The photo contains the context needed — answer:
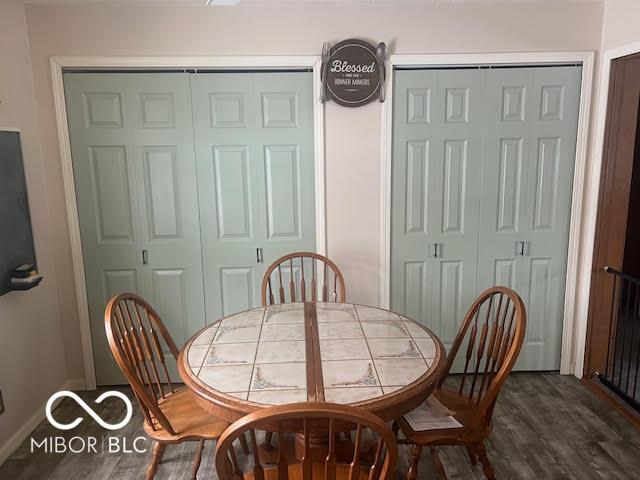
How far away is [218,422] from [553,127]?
8.36 ft

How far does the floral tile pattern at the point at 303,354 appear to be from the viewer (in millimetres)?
1597

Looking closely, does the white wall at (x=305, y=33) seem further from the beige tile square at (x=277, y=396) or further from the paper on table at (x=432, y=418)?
the beige tile square at (x=277, y=396)

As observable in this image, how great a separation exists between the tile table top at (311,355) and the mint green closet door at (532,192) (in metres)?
1.14

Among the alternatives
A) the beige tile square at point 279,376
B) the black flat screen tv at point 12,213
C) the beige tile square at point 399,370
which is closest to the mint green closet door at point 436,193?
the beige tile square at point 399,370

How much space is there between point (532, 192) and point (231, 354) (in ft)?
7.04

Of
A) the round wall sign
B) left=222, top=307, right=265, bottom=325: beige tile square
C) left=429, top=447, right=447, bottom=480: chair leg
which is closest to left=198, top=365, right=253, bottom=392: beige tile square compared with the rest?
left=222, top=307, right=265, bottom=325: beige tile square

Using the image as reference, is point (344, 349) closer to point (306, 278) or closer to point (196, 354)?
point (196, 354)

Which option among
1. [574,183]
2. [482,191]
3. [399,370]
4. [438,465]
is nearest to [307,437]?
[399,370]

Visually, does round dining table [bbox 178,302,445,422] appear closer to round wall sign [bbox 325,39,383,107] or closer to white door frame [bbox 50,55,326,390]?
white door frame [bbox 50,55,326,390]

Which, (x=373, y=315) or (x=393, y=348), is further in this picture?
(x=373, y=315)

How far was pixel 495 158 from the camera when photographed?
2.87 m

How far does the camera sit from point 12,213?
239 centimetres

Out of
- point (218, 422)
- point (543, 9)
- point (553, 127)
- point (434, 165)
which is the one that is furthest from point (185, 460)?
point (543, 9)

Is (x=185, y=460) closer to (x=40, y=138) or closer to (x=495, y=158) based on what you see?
(x=40, y=138)
